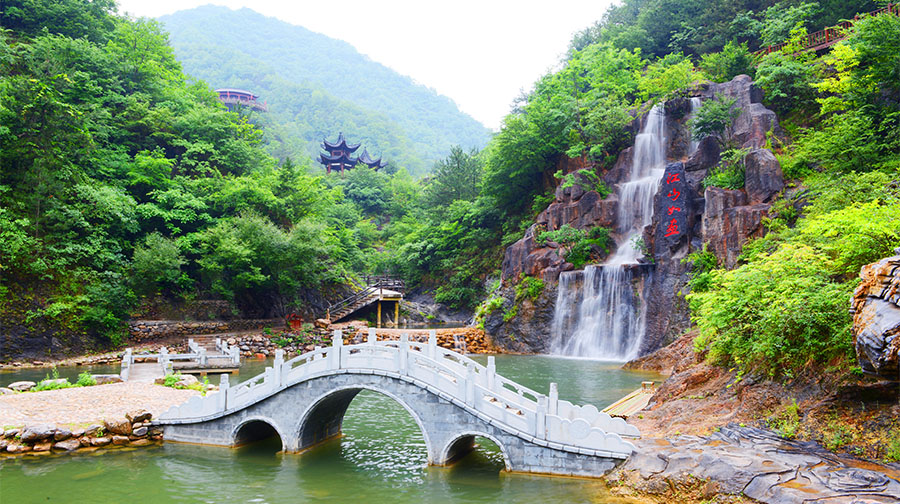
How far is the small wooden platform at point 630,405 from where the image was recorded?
44.0ft

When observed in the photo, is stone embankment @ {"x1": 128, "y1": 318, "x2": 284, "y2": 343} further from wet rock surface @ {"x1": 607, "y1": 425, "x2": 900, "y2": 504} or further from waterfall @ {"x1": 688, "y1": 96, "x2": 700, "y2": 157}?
wet rock surface @ {"x1": 607, "y1": 425, "x2": 900, "y2": 504}

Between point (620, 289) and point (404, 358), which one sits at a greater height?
point (620, 289)

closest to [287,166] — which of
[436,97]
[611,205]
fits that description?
[611,205]

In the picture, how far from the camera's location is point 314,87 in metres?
125

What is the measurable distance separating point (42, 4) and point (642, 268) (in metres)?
36.7

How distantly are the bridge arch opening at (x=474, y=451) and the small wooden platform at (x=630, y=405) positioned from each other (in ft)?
9.20

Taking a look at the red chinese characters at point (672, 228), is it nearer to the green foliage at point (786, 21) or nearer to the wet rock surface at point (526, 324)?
the wet rock surface at point (526, 324)

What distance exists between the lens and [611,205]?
1187 inches

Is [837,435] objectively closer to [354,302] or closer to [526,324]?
[526,324]

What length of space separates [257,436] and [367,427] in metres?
2.88

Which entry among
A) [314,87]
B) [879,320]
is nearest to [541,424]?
[879,320]

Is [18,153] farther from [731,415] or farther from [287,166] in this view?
[731,415]

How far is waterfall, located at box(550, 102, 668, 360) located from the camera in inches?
1027

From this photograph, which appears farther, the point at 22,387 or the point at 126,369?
the point at 126,369
